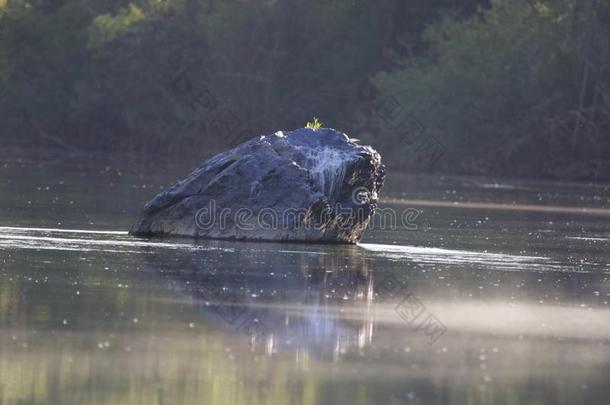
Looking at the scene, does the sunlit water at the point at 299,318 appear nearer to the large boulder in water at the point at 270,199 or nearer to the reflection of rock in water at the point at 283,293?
the reflection of rock in water at the point at 283,293

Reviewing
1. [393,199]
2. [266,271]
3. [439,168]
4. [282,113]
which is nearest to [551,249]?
[266,271]

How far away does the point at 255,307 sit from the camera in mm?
16703

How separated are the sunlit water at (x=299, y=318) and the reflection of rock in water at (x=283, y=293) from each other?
31 millimetres

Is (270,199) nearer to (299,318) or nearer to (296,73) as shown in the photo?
(299,318)

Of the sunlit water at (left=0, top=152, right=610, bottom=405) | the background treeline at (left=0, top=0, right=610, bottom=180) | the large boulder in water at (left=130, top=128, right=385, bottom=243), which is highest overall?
the background treeline at (left=0, top=0, right=610, bottom=180)

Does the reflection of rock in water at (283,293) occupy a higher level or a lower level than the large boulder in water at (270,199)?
lower

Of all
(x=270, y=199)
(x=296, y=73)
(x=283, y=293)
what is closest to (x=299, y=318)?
(x=283, y=293)

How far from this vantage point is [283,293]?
1812 cm

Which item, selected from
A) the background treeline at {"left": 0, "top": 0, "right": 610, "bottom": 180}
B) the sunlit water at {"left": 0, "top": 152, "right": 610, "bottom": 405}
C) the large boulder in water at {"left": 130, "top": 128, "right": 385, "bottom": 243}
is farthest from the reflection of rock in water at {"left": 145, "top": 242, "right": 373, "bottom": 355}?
the background treeline at {"left": 0, "top": 0, "right": 610, "bottom": 180}

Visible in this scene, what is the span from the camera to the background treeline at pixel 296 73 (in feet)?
235

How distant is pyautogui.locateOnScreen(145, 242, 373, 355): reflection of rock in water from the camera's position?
591 inches

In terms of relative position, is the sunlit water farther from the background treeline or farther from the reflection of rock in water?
the background treeline

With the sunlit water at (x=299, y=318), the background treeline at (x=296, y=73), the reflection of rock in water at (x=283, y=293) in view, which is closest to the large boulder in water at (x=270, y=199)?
the sunlit water at (x=299, y=318)

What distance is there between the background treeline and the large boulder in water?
43733 millimetres
